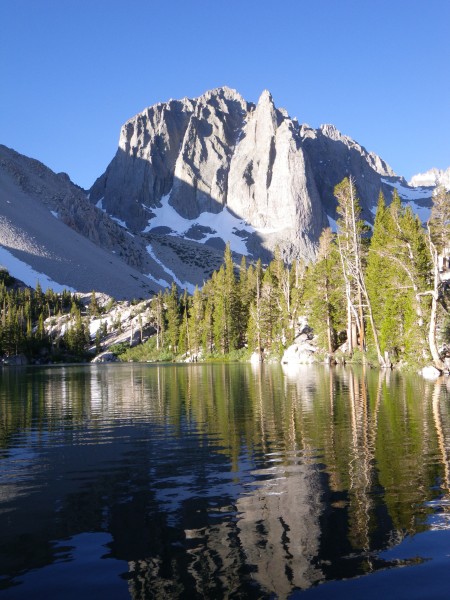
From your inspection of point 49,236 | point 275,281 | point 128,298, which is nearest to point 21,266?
point 49,236

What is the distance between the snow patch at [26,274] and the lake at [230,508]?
483 feet

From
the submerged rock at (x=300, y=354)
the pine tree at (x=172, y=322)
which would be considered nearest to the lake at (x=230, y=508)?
the submerged rock at (x=300, y=354)

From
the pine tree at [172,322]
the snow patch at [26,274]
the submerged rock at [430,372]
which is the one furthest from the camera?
the snow patch at [26,274]

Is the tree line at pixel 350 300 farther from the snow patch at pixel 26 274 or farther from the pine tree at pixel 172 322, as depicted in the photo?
the snow patch at pixel 26 274

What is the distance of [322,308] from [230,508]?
1870 inches

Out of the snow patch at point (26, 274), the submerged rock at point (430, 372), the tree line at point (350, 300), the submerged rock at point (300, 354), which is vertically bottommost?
the submerged rock at point (430, 372)

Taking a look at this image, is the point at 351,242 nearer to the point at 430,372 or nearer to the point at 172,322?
the point at 430,372

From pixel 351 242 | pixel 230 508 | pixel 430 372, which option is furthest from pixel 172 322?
pixel 230 508

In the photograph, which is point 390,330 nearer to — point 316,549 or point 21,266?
point 316,549

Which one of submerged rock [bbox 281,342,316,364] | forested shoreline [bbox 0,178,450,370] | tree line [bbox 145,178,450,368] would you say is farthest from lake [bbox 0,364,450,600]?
submerged rock [bbox 281,342,316,364]

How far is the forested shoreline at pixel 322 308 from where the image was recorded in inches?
1389

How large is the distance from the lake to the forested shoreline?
801 inches

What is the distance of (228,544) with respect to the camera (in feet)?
20.2

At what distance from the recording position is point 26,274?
514 feet
